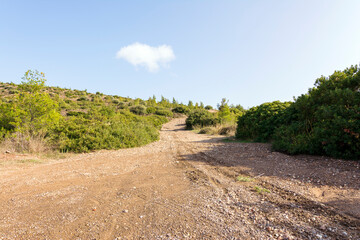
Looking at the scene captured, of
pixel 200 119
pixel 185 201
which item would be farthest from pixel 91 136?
pixel 200 119

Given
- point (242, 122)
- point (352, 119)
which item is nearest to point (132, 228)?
point (352, 119)

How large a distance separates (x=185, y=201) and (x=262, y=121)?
8.85m

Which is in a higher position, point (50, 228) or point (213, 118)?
point (213, 118)

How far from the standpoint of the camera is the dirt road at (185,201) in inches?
91.6

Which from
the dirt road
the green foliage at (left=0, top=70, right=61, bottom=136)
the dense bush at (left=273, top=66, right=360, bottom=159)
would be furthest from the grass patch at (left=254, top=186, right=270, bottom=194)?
the green foliage at (left=0, top=70, right=61, bottom=136)

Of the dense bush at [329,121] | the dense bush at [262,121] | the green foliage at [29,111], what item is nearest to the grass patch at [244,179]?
the dense bush at [329,121]

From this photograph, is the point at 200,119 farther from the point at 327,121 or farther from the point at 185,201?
the point at 185,201

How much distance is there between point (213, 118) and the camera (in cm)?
2166

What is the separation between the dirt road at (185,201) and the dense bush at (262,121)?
4473 mm

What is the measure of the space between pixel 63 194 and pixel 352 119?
299 inches

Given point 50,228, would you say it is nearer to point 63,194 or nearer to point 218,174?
point 63,194

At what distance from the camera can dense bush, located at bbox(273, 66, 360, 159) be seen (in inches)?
201

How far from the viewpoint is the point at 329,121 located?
18.7ft

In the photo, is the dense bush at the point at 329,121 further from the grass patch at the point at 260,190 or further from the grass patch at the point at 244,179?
the grass patch at the point at 260,190
